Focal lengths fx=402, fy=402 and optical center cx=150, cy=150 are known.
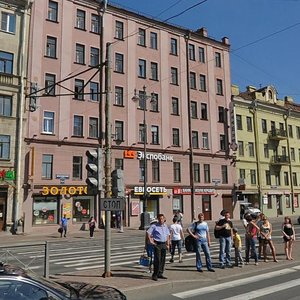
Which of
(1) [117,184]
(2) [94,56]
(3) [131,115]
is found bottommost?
(1) [117,184]

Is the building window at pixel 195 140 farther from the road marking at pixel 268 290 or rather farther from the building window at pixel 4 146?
the road marking at pixel 268 290

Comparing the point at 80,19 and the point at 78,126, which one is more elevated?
the point at 80,19

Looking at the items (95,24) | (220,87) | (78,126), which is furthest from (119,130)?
(220,87)

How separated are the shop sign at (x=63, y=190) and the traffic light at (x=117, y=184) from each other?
22.5 metres

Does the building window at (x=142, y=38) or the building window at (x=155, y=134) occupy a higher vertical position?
the building window at (x=142, y=38)

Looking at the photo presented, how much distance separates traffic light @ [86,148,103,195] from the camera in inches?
412

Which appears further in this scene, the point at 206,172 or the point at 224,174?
the point at 224,174

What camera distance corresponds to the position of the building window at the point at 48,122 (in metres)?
33.8

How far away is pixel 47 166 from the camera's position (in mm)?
33219

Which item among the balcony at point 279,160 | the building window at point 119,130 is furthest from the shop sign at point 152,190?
the balcony at point 279,160

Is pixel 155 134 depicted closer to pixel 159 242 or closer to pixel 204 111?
pixel 204 111

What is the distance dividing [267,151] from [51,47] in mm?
30340

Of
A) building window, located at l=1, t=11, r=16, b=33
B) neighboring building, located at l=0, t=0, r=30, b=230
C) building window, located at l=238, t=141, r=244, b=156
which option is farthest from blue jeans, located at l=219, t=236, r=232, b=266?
building window, located at l=238, t=141, r=244, b=156

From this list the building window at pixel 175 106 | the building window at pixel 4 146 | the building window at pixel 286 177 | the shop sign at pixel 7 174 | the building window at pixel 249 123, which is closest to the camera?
the shop sign at pixel 7 174
